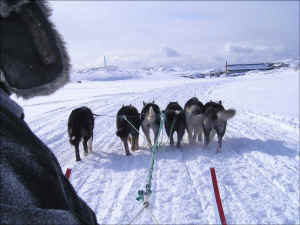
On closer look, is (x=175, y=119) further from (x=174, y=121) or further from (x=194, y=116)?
(x=194, y=116)

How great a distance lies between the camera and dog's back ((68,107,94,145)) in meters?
4.88

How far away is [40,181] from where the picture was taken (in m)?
0.58

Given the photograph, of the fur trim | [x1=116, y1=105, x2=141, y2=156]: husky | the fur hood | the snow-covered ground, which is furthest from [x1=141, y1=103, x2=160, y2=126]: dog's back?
the fur trim

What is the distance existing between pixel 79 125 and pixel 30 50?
13.8 feet

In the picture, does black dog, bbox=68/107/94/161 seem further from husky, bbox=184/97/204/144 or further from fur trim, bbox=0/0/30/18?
fur trim, bbox=0/0/30/18

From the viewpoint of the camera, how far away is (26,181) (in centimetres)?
55

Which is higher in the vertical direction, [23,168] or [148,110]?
[23,168]

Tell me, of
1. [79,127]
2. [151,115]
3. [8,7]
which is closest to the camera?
[8,7]

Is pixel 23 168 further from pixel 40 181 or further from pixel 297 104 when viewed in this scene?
pixel 297 104

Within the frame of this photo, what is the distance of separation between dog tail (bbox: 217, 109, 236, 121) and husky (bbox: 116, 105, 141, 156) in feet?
5.90

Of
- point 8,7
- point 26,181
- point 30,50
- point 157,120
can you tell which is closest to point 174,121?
point 157,120

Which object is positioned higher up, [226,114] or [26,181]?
[26,181]

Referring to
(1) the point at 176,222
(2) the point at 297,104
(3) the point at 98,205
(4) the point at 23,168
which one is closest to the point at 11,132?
(4) the point at 23,168

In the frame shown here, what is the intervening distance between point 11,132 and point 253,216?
3.20 m
